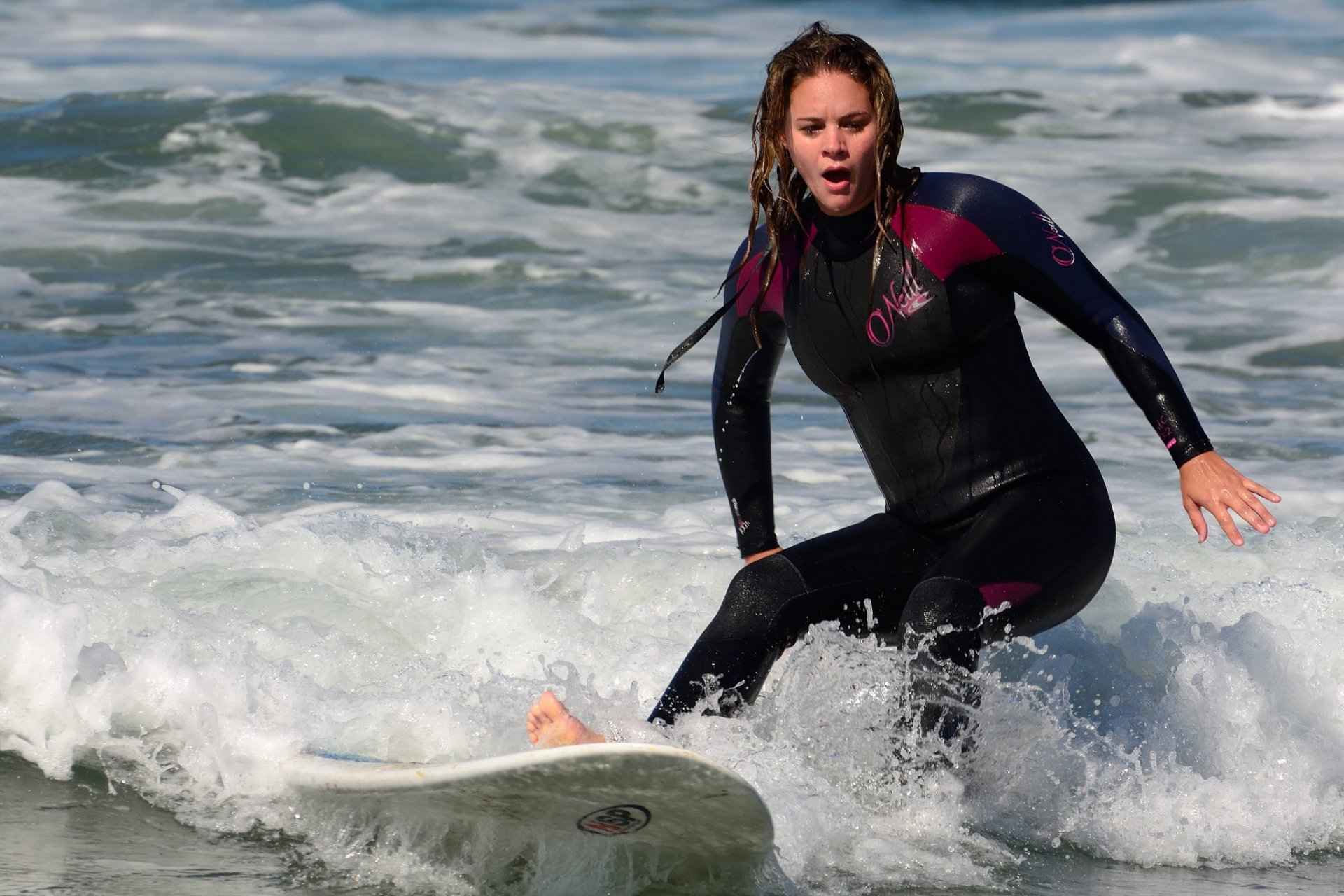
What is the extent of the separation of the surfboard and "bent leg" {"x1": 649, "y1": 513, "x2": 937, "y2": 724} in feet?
1.12

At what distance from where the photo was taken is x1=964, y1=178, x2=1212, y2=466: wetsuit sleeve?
129 inches

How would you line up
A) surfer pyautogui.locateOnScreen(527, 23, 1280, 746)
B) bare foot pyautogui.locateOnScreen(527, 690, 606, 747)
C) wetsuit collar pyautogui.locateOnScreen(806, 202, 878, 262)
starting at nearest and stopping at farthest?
bare foot pyautogui.locateOnScreen(527, 690, 606, 747) < surfer pyautogui.locateOnScreen(527, 23, 1280, 746) < wetsuit collar pyautogui.locateOnScreen(806, 202, 878, 262)

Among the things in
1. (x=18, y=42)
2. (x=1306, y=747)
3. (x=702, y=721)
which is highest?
(x=18, y=42)

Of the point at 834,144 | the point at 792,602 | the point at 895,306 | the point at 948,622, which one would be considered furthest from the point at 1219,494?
the point at 834,144

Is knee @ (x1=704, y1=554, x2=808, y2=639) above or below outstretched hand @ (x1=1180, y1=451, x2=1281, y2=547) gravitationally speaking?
below

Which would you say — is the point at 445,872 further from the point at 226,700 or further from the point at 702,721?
the point at 226,700

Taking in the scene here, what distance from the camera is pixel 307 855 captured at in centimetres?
316

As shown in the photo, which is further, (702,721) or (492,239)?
(492,239)

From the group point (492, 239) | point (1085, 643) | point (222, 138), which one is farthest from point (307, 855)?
point (222, 138)

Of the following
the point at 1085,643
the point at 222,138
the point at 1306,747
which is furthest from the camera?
the point at 222,138

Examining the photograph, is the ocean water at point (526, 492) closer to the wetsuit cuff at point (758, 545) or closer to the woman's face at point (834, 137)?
the wetsuit cuff at point (758, 545)

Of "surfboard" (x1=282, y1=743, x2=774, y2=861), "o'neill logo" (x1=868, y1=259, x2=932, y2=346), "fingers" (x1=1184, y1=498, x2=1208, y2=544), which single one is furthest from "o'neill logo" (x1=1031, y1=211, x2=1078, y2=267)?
"surfboard" (x1=282, y1=743, x2=774, y2=861)

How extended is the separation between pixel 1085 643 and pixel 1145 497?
70.9 inches

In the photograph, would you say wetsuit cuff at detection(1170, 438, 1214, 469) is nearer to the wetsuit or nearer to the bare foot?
the wetsuit
